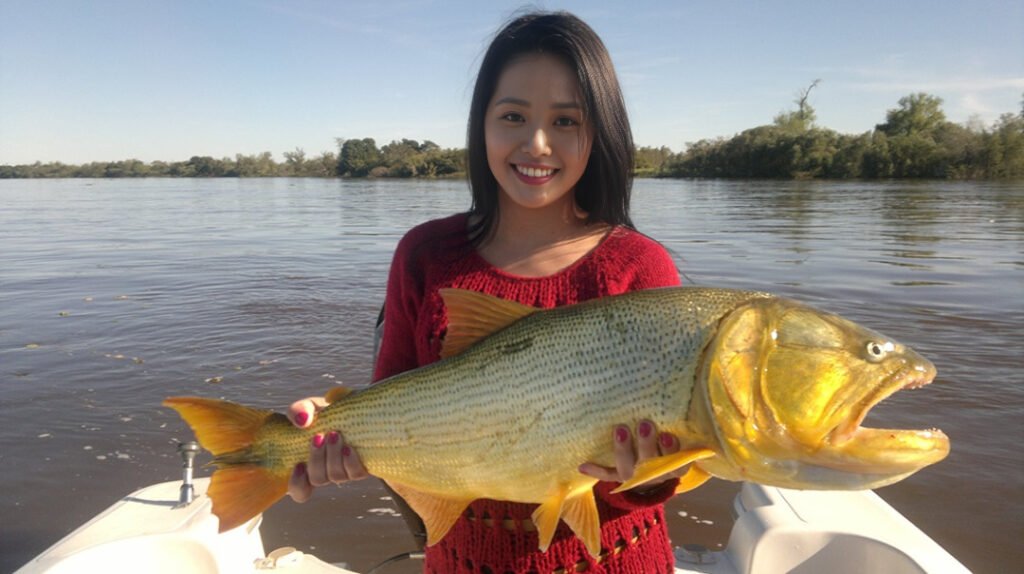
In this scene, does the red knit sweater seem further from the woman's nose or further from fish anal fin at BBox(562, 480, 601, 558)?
the woman's nose

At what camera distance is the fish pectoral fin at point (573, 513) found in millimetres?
2240

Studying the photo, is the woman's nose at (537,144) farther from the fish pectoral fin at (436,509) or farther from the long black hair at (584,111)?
the fish pectoral fin at (436,509)

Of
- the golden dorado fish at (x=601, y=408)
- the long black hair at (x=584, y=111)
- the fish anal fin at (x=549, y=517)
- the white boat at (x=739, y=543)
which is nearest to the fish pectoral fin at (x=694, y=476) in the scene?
the golden dorado fish at (x=601, y=408)

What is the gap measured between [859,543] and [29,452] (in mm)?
8112

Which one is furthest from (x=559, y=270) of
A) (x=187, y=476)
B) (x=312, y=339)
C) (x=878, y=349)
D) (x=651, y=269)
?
(x=312, y=339)

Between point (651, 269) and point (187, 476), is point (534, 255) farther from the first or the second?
point (187, 476)

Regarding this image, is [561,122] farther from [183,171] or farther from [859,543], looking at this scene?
[183,171]

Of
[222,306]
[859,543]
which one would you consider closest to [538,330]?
[859,543]

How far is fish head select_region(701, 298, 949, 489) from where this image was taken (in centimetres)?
192

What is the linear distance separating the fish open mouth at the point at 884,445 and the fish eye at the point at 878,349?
68 mm

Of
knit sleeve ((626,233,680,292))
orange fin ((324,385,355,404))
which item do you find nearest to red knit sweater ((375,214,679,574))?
knit sleeve ((626,233,680,292))

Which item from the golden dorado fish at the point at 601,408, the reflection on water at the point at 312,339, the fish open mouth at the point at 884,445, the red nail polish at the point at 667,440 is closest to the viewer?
the fish open mouth at the point at 884,445

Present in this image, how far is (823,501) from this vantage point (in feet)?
13.3

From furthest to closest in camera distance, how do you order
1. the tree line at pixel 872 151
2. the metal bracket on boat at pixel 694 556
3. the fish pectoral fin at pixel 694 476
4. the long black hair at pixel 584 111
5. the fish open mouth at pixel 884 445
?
the tree line at pixel 872 151
the metal bracket on boat at pixel 694 556
the long black hair at pixel 584 111
the fish pectoral fin at pixel 694 476
the fish open mouth at pixel 884 445
